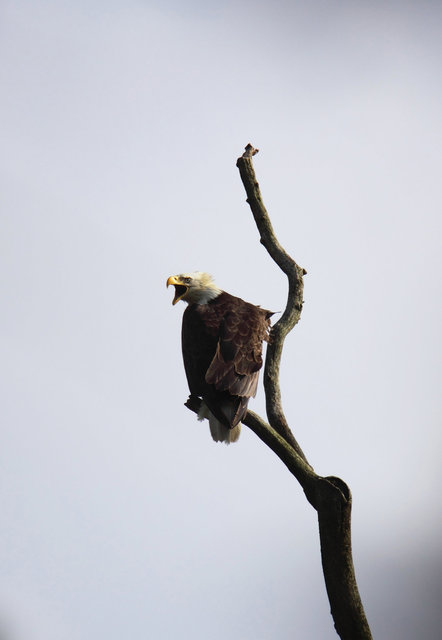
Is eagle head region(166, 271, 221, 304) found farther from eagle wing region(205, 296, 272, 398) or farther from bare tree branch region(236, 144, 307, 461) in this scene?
bare tree branch region(236, 144, 307, 461)

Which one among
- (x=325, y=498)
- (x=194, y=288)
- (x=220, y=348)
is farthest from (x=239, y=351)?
(x=325, y=498)

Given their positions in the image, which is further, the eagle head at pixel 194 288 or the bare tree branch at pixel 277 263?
the eagle head at pixel 194 288

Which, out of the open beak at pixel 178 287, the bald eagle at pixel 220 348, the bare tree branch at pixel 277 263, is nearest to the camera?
the bald eagle at pixel 220 348

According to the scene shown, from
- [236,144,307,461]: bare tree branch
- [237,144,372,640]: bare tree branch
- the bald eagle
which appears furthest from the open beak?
[237,144,372,640]: bare tree branch

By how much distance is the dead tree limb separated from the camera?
80.8 inches

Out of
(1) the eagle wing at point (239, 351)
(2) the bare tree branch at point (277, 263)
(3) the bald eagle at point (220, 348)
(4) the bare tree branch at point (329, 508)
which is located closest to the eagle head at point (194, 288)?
(3) the bald eagle at point (220, 348)

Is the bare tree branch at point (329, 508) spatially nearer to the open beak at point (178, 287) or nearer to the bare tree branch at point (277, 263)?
the bare tree branch at point (277, 263)

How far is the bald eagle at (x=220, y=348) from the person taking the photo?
257 cm

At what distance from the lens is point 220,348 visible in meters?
2.70

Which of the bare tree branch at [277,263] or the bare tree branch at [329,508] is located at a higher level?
the bare tree branch at [277,263]

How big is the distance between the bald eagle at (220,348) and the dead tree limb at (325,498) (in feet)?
0.25

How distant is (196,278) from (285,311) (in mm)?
477

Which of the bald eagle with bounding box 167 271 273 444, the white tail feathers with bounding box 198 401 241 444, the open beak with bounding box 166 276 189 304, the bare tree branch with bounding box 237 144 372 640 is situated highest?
the open beak with bounding box 166 276 189 304

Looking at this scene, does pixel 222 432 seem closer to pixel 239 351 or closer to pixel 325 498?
pixel 239 351
